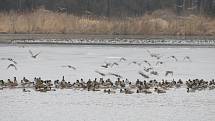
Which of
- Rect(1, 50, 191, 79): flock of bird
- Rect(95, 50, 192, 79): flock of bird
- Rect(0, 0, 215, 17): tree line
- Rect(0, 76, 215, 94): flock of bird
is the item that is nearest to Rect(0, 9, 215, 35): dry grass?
Rect(95, 50, 192, 79): flock of bird

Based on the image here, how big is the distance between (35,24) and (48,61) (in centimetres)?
1713

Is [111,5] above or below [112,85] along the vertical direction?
above

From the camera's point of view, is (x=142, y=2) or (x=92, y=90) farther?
(x=142, y=2)

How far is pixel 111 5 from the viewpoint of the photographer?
207ft

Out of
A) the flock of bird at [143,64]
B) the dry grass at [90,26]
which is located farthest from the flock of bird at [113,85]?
the dry grass at [90,26]

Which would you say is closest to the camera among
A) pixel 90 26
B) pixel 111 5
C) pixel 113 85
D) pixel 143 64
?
pixel 113 85

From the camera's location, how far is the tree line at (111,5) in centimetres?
5780

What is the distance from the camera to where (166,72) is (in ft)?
67.7

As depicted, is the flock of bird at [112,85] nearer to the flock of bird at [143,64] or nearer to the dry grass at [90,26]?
the flock of bird at [143,64]

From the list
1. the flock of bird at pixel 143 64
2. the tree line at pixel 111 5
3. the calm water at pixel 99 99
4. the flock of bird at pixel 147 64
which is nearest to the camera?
the calm water at pixel 99 99

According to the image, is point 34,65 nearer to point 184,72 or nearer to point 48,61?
point 48,61

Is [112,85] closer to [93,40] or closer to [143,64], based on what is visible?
[143,64]

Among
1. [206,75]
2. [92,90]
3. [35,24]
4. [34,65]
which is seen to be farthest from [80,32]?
[92,90]

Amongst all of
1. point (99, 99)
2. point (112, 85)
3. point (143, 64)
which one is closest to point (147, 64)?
point (143, 64)
